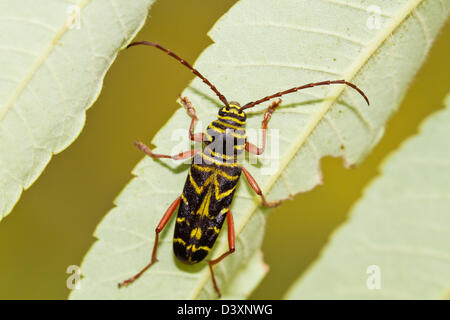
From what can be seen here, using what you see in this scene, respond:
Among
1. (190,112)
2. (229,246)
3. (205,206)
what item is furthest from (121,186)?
(190,112)

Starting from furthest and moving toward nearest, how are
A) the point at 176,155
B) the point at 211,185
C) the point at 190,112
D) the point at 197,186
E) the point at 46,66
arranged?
the point at 211,185, the point at 197,186, the point at 176,155, the point at 190,112, the point at 46,66

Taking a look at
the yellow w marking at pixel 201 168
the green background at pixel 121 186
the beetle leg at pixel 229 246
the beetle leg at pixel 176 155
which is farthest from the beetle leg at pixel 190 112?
the green background at pixel 121 186

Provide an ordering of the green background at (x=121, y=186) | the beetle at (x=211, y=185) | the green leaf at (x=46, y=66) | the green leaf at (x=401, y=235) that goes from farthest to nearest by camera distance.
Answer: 1. the green background at (x=121, y=186)
2. the beetle at (x=211, y=185)
3. the green leaf at (x=401, y=235)
4. the green leaf at (x=46, y=66)

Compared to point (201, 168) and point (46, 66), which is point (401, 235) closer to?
point (201, 168)

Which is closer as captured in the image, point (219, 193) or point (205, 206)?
point (219, 193)

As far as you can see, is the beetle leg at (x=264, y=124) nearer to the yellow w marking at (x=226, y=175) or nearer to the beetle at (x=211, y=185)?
the beetle at (x=211, y=185)

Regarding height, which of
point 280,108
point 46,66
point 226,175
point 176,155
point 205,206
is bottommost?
point 205,206

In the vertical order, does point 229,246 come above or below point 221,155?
below
